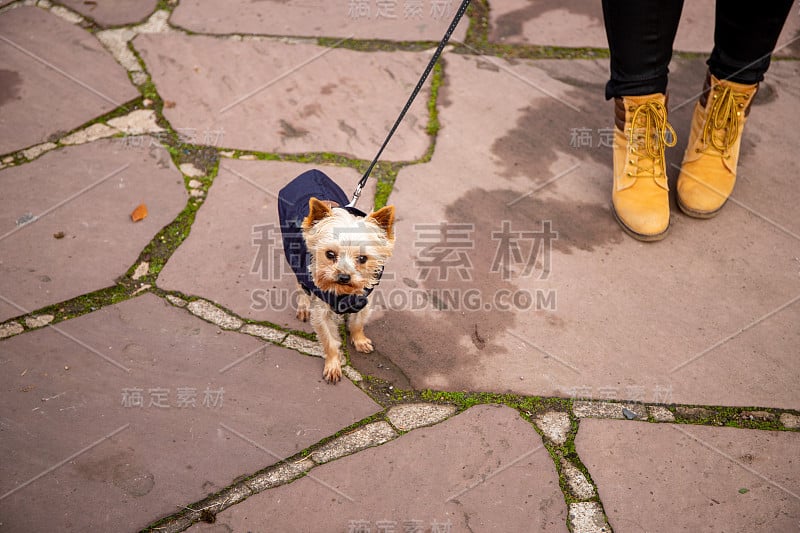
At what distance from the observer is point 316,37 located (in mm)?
4625

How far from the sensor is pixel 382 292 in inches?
130

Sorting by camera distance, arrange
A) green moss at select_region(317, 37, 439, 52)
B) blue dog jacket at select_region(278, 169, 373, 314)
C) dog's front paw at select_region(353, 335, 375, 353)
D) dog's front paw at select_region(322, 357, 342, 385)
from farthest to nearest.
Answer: green moss at select_region(317, 37, 439, 52) < dog's front paw at select_region(353, 335, 375, 353) < dog's front paw at select_region(322, 357, 342, 385) < blue dog jacket at select_region(278, 169, 373, 314)

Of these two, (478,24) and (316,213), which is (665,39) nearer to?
(478,24)

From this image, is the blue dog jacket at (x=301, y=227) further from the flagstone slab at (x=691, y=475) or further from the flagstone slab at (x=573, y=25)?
the flagstone slab at (x=573, y=25)

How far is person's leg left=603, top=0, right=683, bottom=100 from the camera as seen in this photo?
3174 millimetres

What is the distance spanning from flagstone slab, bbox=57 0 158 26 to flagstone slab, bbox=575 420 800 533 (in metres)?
4.16

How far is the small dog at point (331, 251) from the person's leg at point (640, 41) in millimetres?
1612

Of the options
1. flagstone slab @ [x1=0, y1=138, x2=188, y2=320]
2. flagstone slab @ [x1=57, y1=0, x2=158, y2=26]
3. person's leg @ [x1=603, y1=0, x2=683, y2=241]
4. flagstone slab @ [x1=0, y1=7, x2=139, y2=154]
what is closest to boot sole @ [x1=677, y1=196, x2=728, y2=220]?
person's leg @ [x1=603, y1=0, x2=683, y2=241]

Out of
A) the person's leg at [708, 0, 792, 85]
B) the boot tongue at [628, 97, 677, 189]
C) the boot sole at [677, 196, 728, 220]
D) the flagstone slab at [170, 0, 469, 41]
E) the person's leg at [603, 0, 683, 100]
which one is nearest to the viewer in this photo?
the person's leg at [603, 0, 683, 100]

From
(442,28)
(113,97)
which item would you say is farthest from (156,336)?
(442,28)

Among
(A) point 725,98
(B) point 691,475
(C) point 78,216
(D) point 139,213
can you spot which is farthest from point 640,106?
(C) point 78,216

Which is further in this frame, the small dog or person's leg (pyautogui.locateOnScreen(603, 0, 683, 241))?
person's leg (pyautogui.locateOnScreen(603, 0, 683, 241))

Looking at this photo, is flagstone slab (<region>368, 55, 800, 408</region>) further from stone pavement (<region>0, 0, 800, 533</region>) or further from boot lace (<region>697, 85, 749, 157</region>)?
boot lace (<region>697, 85, 749, 157</region>)

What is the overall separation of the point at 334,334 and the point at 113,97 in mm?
2367
